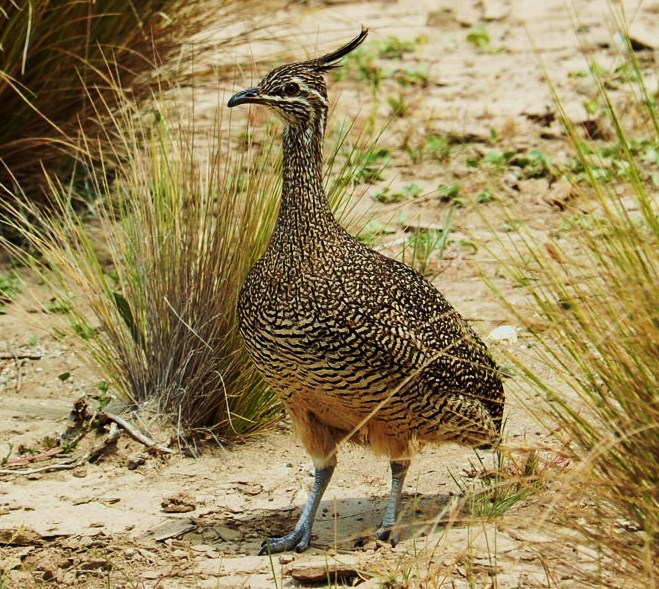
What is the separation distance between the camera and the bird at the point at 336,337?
4055 millimetres

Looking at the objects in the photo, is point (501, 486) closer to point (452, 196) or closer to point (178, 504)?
point (178, 504)

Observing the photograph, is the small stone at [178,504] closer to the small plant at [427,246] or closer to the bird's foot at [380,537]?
the bird's foot at [380,537]

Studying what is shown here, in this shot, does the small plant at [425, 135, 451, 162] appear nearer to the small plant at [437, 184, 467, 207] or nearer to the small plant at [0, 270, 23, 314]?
the small plant at [437, 184, 467, 207]

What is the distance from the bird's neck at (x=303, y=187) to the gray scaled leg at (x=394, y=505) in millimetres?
935

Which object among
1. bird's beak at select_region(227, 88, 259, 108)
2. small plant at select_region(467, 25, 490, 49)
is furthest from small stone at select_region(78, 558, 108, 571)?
small plant at select_region(467, 25, 490, 49)

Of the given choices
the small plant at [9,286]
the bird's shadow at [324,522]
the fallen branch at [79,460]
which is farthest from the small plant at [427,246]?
the small plant at [9,286]

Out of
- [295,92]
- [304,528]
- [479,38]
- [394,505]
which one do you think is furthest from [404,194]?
[304,528]

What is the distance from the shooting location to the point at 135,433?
5.13 m

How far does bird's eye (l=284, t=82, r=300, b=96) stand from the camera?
4.30 m

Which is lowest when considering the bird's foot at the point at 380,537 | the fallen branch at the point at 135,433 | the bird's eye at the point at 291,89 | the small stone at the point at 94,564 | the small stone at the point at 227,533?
the small stone at the point at 94,564

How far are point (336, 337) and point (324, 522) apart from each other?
1030mm

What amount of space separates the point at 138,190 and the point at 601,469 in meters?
2.67

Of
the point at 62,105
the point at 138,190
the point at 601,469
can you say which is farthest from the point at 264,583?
the point at 62,105

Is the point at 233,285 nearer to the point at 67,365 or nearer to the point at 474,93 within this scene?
the point at 67,365
